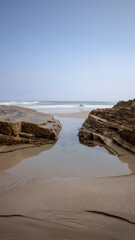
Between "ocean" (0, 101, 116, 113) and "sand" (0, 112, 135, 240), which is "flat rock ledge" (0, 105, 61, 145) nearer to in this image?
"sand" (0, 112, 135, 240)

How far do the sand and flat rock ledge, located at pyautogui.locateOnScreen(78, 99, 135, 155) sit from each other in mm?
1879

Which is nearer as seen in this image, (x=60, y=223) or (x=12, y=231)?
(x=12, y=231)

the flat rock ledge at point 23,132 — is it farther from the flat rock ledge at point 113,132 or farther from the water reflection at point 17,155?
the flat rock ledge at point 113,132

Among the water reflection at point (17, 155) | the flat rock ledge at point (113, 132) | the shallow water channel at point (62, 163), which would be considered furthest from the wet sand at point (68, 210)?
the flat rock ledge at point (113, 132)

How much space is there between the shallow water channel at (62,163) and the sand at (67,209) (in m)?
0.36

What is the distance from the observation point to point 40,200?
1.73 m

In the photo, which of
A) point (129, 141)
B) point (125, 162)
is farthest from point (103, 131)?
point (125, 162)

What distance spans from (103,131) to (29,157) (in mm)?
2991

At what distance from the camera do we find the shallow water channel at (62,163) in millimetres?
2680

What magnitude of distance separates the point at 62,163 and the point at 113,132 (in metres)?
2.56

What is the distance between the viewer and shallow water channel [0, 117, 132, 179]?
2.68 metres

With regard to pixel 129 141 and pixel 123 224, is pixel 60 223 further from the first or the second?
pixel 129 141

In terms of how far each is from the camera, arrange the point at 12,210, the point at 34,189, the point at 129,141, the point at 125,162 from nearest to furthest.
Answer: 1. the point at 12,210
2. the point at 34,189
3. the point at 125,162
4. the point at 129,141

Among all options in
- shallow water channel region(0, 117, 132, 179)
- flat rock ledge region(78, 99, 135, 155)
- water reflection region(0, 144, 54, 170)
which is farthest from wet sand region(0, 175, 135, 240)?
flat rock ledge region(78, 99, 135, 155)
